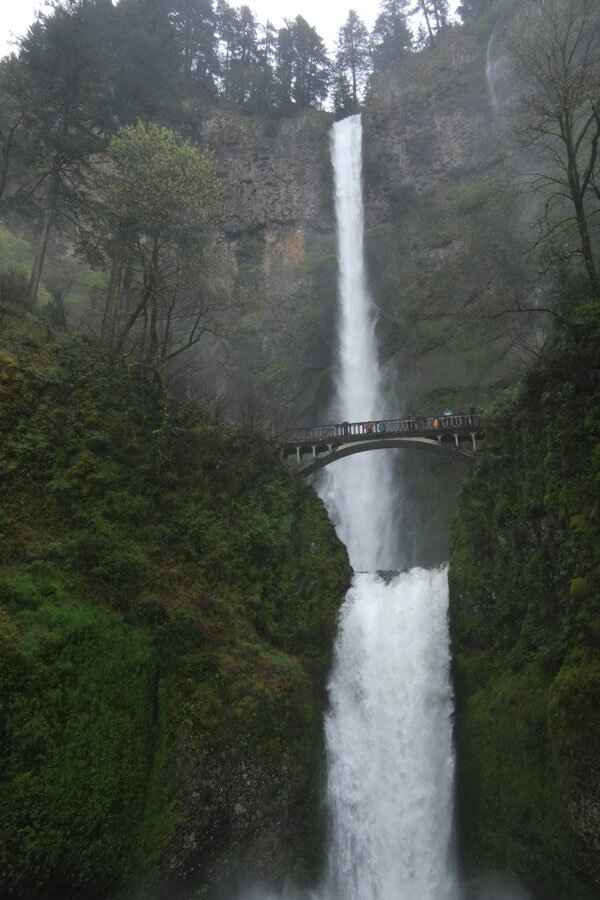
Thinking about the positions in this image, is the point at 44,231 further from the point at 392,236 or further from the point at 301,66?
the point at 301,66

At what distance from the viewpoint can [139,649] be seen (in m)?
13.2

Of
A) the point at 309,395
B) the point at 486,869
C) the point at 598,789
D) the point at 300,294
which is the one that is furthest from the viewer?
the point at 300,294

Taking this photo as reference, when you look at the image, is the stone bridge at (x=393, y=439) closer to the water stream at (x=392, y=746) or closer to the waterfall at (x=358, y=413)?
the waterfall at (x=358, y=413)

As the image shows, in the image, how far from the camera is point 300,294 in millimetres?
40344

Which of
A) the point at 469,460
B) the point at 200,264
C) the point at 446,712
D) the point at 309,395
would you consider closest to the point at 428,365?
the point at 309,395

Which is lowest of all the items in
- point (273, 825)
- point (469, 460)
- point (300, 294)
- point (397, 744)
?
point (273, 825)

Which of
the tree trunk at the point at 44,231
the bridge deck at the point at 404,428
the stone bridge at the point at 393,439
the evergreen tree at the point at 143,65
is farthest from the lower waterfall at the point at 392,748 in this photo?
the evergreen tree at the point at 143,65

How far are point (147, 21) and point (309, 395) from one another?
83.8 ft

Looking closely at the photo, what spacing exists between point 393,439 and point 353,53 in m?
48.1

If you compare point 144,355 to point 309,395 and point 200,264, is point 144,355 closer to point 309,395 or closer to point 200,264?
point 200,264

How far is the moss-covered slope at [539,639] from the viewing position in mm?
11180

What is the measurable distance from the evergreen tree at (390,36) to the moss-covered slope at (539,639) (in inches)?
1864

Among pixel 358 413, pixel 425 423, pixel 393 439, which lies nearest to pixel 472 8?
pixel 358 413

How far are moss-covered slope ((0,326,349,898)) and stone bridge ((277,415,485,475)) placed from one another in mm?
6662
